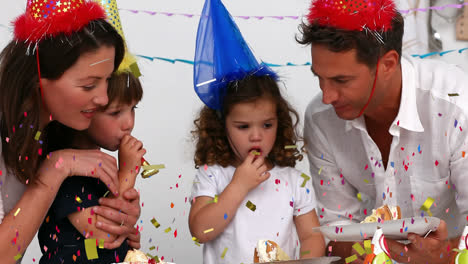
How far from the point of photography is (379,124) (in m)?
2.11

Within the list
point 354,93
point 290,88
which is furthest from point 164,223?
point 354,93

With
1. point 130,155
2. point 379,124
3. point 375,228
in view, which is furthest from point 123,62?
Result: point 375,228

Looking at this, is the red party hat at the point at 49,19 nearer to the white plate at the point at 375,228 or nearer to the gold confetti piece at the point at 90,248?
the gold confetti piece at the point at 90,248

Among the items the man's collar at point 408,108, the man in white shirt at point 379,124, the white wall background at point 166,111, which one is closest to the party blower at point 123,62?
the man in white shirt at point 379,124

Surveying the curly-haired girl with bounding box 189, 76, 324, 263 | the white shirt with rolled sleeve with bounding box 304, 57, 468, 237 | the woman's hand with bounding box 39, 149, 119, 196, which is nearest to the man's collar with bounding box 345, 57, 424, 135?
the white shirt with rolled sleeve with bounding box 304, 57, 468, 237

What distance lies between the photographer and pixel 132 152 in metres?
1.88

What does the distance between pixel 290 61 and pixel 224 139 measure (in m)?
0.98

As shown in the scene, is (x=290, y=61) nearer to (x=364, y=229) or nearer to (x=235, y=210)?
(x=235, y=210)

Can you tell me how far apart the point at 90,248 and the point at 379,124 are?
965 millimetres

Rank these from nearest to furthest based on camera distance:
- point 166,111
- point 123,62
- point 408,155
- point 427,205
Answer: point 427,205
point 123,62
point 408,155
point 166,111

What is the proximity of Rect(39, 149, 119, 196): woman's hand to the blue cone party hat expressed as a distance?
414 mm

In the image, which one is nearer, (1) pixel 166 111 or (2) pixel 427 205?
(2) pixel 427 205

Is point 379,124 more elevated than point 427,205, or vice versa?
point 379,124

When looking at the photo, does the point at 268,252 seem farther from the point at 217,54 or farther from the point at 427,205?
the point at 217,54
